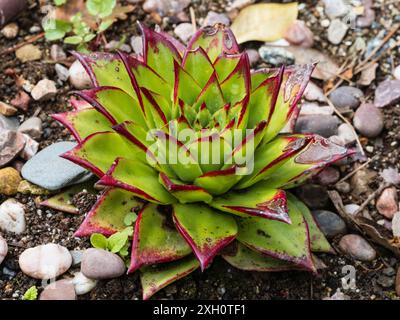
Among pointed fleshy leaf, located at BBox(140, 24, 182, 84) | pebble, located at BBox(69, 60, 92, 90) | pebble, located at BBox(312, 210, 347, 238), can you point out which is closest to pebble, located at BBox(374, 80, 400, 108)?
pebble, located at BBox(312, 210, 347, 238)

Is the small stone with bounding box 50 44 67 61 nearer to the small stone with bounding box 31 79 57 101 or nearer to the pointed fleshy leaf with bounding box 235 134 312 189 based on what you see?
the small stone with bounding box 31 79 57 101

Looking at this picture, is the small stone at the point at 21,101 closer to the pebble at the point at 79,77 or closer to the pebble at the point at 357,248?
the pebble at the point at 79,77

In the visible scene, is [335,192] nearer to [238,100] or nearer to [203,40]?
[238,100]

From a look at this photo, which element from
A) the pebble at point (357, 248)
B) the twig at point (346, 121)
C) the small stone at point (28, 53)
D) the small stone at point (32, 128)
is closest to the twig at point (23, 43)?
the small stone at point (28, 53)

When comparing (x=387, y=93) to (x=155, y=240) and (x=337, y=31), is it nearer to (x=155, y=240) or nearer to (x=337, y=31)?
(x=337, y=31)
